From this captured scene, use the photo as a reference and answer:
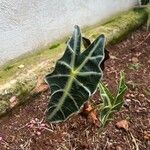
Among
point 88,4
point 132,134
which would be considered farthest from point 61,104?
point 88,4

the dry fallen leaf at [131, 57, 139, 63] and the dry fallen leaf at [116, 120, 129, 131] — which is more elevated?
the dry fallen leaf at [131, 57, 139, 63]

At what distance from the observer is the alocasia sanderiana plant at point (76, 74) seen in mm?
1872

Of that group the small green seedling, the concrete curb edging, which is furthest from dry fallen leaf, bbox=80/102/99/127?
the concrete curb edging

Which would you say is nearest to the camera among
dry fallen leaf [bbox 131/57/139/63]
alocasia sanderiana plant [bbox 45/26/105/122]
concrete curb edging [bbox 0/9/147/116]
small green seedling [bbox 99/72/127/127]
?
alocasia sanderiana plant [bbox 45/26/105/122]

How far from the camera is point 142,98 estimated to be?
2.47 meters

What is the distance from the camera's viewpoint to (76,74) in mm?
1883

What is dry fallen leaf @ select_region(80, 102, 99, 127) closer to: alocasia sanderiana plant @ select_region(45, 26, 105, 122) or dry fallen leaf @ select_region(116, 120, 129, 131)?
dry fallen leaf @ select_region(116, 120, 129, 131)

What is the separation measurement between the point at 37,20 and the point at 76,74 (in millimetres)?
643

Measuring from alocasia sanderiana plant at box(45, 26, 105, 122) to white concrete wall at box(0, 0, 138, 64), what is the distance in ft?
1.54

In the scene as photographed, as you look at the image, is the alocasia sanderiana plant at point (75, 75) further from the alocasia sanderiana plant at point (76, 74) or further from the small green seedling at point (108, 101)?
the small green seedling at point (108, 101)

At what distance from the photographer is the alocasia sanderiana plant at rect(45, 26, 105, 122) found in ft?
6.14

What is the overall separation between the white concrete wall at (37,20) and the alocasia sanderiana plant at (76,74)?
1.54 feet

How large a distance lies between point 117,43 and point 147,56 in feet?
0.71

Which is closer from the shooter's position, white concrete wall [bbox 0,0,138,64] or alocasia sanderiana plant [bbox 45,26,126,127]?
alocasia sanderiana plant [bbox 45,26,126,127]
